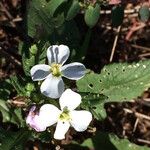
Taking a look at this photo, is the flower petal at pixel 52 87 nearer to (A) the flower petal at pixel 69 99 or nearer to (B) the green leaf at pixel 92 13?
(A) the flower petal at pixel 69 99

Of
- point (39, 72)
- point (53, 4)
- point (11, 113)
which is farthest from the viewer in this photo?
point (11, 113)

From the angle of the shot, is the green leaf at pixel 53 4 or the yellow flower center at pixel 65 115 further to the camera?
the green leaf at pixel 53 4

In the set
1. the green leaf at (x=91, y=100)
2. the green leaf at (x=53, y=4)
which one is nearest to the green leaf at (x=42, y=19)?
the green leaf at (x=53, y=4)

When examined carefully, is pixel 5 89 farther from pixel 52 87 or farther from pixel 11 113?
pixel 52 87

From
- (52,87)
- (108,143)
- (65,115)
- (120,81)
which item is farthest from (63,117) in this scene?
(108,143)

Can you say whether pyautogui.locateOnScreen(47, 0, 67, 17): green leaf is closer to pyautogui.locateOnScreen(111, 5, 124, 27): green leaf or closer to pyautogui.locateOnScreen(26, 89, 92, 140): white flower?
pyautogui.locateOnScreen(111, 5, 124, 27): green leaf

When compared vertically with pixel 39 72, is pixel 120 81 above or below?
below
